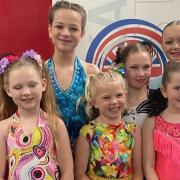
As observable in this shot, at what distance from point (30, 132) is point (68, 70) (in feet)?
1.50

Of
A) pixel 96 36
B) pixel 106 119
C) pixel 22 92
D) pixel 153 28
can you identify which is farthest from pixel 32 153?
pixel 153 28

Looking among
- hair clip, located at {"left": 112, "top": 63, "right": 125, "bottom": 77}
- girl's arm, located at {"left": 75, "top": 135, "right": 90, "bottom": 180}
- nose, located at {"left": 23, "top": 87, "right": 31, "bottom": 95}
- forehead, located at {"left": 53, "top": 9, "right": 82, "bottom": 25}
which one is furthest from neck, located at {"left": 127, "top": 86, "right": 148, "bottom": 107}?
nose, located at {"left": 23, "top": 87, "right": 31, "bottom": 95}

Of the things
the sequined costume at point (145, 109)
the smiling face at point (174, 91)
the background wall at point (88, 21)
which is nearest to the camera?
the smiling face at point (174, 91)

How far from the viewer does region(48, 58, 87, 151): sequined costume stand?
2061mm

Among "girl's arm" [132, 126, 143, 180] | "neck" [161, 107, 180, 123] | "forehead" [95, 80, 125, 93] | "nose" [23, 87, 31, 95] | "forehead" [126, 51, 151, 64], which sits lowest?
"girl's arm" [132, 126, 143, 180]

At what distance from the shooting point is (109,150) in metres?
1.85

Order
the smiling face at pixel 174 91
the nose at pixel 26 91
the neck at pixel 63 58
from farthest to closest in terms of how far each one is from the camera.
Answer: the neck at pixel 63 58
the smiling face at pixel 174 91
the nose at pixel 26 91

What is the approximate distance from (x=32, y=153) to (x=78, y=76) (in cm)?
52

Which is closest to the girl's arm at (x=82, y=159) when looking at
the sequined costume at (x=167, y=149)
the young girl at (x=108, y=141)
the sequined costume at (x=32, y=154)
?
the young girl at (x=108, y=141)

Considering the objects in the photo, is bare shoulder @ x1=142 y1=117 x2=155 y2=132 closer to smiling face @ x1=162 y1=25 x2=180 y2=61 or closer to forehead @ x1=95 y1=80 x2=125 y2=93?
forehead @ x1=95 y1=80 x2=125 y2=93

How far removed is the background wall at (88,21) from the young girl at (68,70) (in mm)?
335

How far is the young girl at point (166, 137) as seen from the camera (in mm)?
1839

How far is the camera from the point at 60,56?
6.97 ft

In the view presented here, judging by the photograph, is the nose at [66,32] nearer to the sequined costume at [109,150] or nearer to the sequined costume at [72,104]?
the sequined costume at [72,104]
